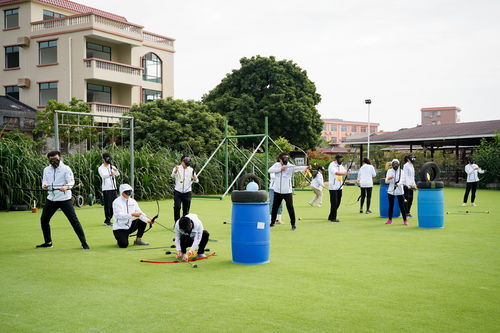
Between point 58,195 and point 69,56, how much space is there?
1153 inches

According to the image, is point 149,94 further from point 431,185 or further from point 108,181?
point 431,185

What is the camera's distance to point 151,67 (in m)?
43.0

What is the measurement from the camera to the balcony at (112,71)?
3588 centimetres

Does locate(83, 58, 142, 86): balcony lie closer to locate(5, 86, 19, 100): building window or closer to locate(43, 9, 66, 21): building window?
locate(43, 9, 66, 21): building window

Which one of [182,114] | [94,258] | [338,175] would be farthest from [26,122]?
[94,258]

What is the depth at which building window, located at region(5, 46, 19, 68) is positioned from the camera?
39375mm

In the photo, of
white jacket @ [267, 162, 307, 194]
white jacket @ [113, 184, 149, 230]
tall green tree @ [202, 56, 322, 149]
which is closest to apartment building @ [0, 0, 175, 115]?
tall green tree @ [202, 56, 322, 149]

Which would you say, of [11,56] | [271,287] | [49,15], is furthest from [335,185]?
[11,56]

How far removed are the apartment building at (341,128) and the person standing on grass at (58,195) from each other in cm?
11061

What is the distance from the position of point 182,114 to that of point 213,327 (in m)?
25.6

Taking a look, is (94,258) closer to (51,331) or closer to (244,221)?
(244,221)

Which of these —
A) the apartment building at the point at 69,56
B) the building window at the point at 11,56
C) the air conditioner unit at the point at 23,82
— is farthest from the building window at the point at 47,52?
the building window at the point at 11,56

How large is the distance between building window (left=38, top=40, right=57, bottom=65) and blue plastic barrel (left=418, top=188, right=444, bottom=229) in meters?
32.1

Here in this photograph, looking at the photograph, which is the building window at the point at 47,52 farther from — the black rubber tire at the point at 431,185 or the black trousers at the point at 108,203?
the black rubber tire at the point at 431,185
